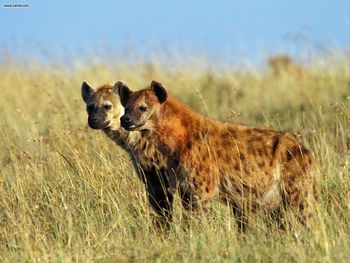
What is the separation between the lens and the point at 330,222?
640cm

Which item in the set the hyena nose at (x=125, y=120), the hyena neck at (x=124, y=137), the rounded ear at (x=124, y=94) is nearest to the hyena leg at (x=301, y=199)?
the hyena nose at (x=125, y=120)

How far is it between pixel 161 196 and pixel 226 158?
0.60m

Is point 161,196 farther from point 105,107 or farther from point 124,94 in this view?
point 105,107

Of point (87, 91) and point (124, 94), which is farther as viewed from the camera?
point (87, 91)

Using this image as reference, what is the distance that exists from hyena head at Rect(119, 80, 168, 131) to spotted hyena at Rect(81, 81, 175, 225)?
1.00ft

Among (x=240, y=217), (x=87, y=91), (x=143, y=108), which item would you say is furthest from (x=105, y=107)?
(x=240, y=217)

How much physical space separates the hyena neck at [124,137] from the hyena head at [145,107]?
42 cm

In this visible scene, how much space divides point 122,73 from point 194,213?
8.27 m

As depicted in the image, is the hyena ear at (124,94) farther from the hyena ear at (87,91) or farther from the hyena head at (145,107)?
the hyena ear at (87,91)

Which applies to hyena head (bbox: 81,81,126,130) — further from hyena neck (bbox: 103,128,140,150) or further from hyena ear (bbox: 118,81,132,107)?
hyena ear (bbox: 118,81,132,107)

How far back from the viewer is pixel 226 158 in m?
7.04

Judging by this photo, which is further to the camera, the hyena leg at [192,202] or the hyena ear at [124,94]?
the hyena ear at [124,94]

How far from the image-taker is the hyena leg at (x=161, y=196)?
712 cm

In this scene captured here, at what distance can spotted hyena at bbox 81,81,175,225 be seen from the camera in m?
7.19
